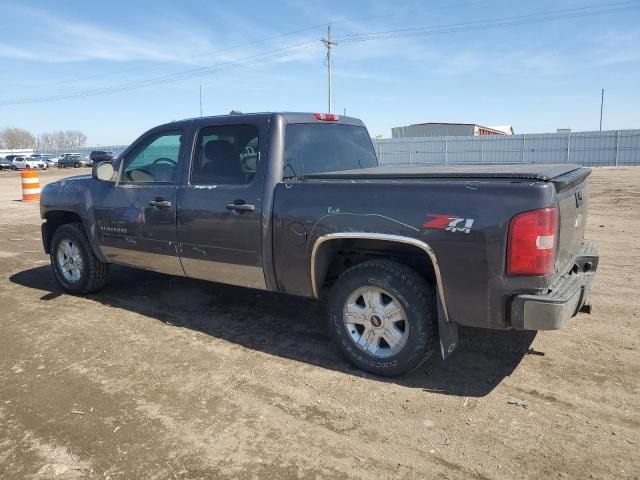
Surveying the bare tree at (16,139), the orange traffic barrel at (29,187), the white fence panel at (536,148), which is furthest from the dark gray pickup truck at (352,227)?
the bare tree at (16,139)

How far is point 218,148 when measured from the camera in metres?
4.57

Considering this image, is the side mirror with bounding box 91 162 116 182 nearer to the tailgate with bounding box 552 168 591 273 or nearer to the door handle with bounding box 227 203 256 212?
the door handle with bounding box 227 203 256 212

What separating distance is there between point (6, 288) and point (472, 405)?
18.7 ft

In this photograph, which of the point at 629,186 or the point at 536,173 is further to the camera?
the point at 629,186

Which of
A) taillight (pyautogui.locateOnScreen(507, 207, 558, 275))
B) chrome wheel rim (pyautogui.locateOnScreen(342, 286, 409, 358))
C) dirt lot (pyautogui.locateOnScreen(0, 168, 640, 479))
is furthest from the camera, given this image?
chrome wheel rim (pyautogui.locateOnScreen(342, 286, 409, 358))

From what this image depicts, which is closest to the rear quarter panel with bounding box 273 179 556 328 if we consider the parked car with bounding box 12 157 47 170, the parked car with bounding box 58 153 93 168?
the parked car with bounding box 12 157 47 170

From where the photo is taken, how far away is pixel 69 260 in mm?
→ 5977

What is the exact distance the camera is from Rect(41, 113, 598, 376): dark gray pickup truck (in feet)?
10.2

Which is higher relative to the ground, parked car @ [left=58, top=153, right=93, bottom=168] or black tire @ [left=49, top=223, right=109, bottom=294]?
parked car @ [left=58, top=153, right=93, bottom=168]

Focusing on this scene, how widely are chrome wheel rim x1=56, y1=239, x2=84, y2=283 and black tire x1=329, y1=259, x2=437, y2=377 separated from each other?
3465mm

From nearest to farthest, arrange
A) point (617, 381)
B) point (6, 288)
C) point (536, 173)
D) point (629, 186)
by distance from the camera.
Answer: point (536, 173) → point (617, 381) → point (6, 288) → point (629, 186)

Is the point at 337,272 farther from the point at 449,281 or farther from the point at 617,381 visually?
the point at 617,381

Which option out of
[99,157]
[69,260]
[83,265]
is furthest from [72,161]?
[83,265]

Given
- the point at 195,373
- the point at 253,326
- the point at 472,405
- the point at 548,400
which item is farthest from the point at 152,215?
the point at 548,400
